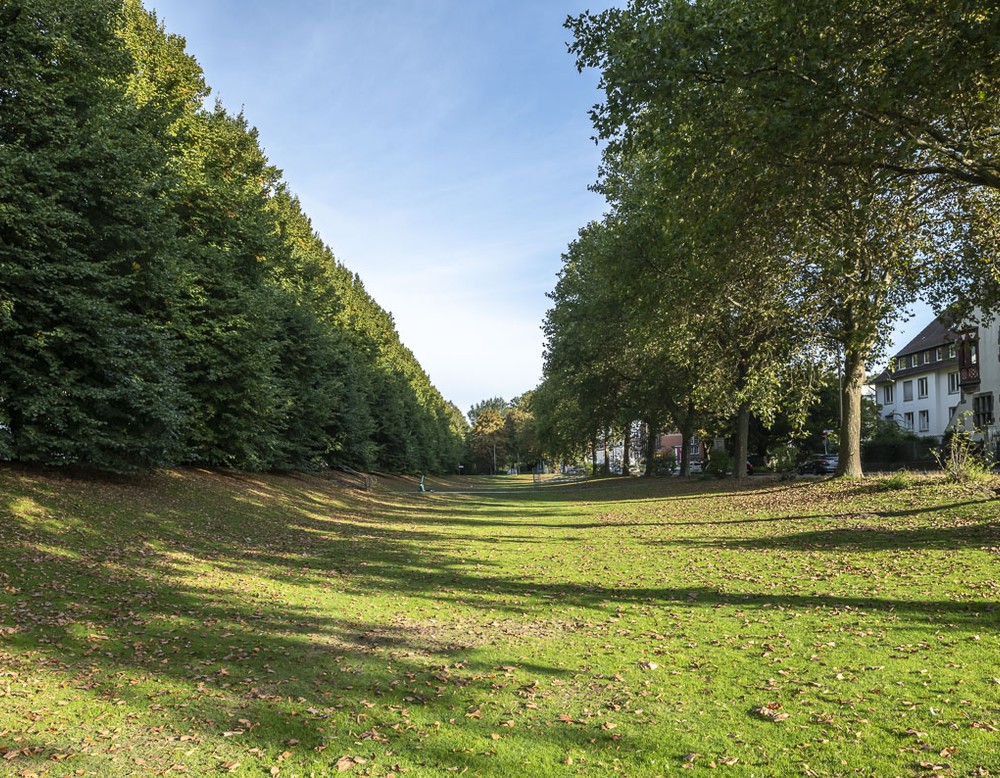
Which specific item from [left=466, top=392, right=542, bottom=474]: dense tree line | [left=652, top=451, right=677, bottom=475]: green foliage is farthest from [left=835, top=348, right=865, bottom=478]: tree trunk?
[left=466, top=392, right=542, bottom=474]: dense tree line

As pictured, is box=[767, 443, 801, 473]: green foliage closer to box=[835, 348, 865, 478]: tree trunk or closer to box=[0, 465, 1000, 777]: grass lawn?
box=[835, 348, 865, 478]: tree trunk

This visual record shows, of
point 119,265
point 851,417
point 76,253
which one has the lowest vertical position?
point 851,417

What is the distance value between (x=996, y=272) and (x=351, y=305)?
43.5 m

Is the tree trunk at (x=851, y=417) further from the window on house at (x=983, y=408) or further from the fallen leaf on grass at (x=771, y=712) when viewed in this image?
the window on house at (x=983, y=408)

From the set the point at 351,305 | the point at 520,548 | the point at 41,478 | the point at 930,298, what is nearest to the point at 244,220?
the point at 41,478

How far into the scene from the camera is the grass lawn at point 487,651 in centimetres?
462

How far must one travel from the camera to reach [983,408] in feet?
157

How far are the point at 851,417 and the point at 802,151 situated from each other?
51.1ft

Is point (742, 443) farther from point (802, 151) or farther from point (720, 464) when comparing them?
point (802, 151)

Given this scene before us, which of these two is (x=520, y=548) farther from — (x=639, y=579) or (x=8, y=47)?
(x=8, y=47)

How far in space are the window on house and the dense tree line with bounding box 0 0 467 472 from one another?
151ft

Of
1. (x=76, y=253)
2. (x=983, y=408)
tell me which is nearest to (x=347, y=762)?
(x=76, y=253)

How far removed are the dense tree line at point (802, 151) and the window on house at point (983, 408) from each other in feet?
110

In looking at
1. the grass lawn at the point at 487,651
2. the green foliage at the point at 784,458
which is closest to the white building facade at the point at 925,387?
the green foliage at the point at 784,458
